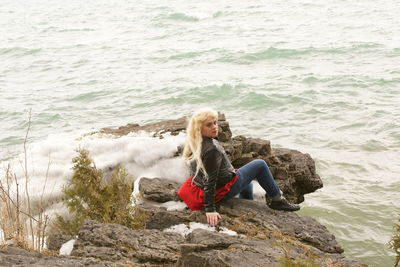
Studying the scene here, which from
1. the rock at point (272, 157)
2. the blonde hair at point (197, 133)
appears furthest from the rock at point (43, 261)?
the rock at point (272, 157)

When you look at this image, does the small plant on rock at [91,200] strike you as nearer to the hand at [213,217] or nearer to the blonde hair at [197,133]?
the hand at [213,217]

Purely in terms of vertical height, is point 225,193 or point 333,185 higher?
point 225,193

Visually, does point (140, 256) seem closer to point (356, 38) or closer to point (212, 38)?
point (356, 38)

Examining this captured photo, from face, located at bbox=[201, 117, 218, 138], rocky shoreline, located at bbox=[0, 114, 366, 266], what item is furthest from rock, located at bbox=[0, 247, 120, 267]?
face, located at bbox=[201, 117, 218, 138]

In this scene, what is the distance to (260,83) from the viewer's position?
17453mm

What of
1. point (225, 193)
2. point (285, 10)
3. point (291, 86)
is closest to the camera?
point (225, 193)

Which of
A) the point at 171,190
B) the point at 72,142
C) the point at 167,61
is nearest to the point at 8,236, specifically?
the point at 171,190

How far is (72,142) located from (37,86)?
12.5m

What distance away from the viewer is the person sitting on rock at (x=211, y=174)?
5605 millimetres

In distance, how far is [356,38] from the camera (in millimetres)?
22734

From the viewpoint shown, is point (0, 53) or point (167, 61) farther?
point (0, 53)

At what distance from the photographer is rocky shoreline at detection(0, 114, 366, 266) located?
14.0 feet

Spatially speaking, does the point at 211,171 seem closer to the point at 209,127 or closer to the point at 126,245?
the point at 209,127

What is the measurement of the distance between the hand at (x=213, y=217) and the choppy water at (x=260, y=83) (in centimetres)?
319
